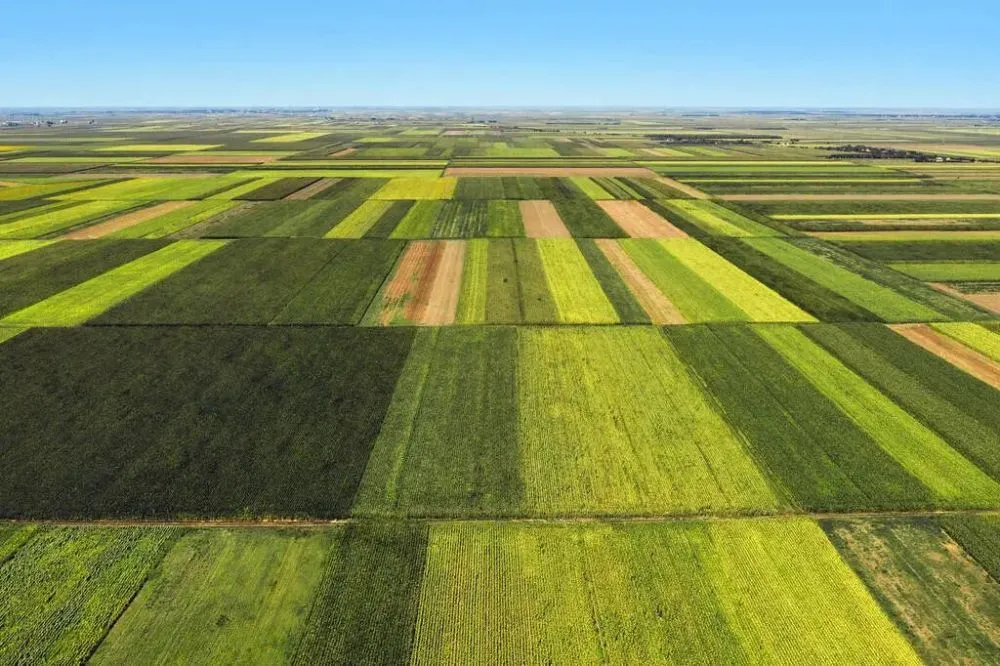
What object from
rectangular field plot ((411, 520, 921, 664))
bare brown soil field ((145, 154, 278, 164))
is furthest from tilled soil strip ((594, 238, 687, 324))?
bare brown soil field ((145, 154, 278, 164))

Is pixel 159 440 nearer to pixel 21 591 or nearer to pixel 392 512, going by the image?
pixel 21 591

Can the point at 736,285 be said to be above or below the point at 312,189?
below

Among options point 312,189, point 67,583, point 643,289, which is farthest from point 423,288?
point 312,189

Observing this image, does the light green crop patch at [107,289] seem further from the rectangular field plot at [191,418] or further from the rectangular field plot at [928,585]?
the rectangular field plot at [928,585]

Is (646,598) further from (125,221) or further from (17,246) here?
(125,221)

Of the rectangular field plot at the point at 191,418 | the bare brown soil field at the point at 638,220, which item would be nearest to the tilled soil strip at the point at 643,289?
the bare brown soil field at the point at 638,220

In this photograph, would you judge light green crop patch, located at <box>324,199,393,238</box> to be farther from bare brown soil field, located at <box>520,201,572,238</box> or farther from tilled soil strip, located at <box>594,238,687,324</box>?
tilled soil strip, located at <box>594,238,687,324</box>
